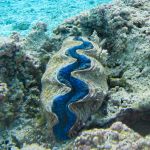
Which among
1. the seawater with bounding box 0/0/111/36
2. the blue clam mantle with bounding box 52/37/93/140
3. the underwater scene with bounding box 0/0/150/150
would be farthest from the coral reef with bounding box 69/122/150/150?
the seawater with bounding box 0/0/111/36

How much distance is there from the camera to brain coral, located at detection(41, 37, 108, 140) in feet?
7.77

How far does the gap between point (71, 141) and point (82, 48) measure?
31.0 inches

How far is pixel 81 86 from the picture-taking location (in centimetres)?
244

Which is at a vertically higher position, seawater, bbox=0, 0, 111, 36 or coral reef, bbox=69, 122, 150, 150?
coral reef, bbox=69, 122, 150, 150

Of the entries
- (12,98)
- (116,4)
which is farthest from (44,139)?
(116,4)

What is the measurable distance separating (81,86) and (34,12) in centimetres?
375

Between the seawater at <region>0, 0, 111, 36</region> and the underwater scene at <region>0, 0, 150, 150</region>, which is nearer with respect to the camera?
the underwater scene at <region>0, 0, 150, 150</region>

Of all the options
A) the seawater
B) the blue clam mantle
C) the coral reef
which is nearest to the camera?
the coral reef

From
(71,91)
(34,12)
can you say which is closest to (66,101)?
(71,91)

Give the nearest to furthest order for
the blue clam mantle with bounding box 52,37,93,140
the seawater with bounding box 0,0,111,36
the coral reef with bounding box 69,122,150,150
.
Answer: the coral reef with bounding box 69,122,150,150 → the blue clam mantle with bounding box 52,37,93,140 → the seawater with bounding box 0,0,111,36

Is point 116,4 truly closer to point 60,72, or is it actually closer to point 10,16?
point 60,72

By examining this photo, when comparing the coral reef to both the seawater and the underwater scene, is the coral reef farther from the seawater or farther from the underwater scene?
the seawater

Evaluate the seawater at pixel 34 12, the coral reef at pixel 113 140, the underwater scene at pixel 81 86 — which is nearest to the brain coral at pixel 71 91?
the underwater scene at pixel 81 86

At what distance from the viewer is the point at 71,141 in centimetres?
239
